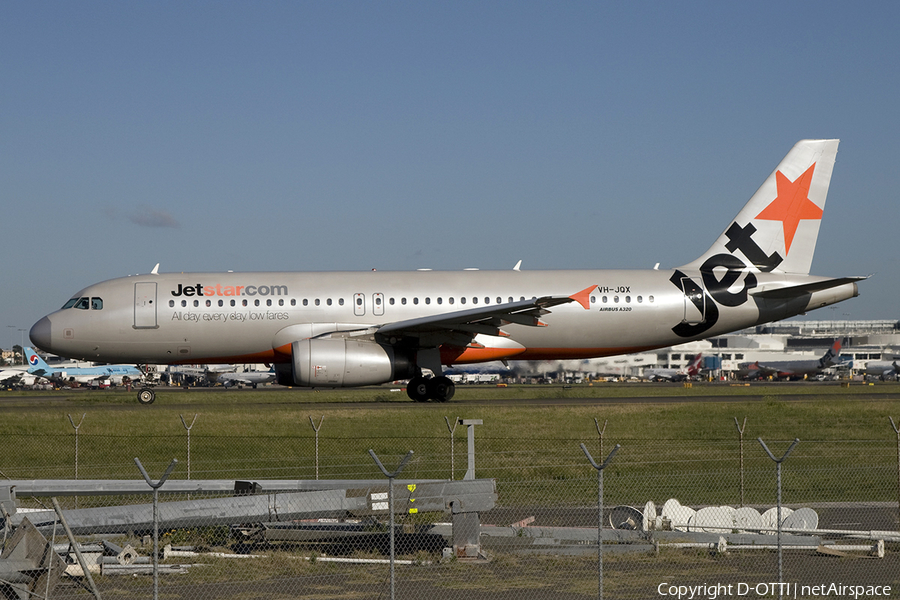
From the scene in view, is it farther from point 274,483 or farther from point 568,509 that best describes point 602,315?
point 274,483

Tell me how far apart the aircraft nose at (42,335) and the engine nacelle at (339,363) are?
26.0 ft

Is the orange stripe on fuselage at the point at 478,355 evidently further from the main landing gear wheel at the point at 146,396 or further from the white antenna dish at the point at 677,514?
the white antenna dish at the point at 677,514

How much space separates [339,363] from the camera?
24734 millimetres

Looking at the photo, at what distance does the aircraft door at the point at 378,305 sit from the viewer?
90.0 feet

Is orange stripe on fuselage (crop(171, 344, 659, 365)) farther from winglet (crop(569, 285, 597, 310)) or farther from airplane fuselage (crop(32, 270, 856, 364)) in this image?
winglet (crop(569, 285, 597, 310))

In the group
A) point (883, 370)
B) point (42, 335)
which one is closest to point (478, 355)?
point (42, 335)

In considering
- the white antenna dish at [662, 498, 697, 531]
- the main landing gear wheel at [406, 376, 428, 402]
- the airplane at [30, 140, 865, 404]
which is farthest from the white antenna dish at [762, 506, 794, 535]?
the main landing gear wheel at [406, 376, 428, 402]

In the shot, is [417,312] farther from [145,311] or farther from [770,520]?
[770,520]

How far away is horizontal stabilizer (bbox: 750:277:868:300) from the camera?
1091 inches

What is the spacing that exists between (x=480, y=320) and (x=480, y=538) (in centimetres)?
1328

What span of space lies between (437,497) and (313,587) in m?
1.93

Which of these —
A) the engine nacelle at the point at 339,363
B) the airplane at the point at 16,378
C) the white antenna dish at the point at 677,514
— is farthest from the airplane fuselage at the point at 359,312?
the airplane at the point at 16,378

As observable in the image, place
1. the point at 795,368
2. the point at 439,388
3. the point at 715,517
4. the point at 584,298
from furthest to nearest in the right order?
the point at 795,368 → the point at 584,298 → the point at 439,388 → the point at 715,517

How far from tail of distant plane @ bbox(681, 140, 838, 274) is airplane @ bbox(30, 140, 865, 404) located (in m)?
0.73
